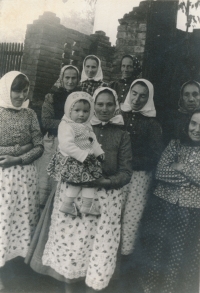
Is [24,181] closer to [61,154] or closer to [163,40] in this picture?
[61,154]

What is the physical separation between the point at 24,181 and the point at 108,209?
657 millimetres

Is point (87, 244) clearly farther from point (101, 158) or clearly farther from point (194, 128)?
point (194, 128)

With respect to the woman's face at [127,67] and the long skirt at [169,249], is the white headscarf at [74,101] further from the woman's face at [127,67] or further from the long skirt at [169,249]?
the woman's face at [127,67]

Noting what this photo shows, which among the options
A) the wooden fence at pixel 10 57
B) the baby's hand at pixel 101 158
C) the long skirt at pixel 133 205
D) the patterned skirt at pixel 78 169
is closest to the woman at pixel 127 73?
the long skirt at pixel 133 205

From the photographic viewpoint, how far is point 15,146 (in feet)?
7.00

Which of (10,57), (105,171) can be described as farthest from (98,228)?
(10,57)

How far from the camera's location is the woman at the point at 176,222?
6.31 ft

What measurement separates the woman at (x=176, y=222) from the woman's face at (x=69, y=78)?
1.11m

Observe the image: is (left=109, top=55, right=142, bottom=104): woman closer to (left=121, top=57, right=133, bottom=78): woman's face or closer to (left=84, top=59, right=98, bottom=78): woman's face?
(left=121, top=57, right=133, bottom=78): woman's face

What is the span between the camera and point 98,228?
1.90 metres

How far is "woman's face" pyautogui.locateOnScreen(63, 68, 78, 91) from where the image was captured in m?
2.73

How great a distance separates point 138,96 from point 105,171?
686 millimetres

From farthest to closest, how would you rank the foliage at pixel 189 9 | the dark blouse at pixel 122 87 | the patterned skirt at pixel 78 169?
the dark blouse at pixel 122 87 → the foliage at pixel 189 9 → the patterned skirt at pixel 78 169

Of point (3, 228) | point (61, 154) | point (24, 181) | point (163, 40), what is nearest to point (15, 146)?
point (24, 181)
